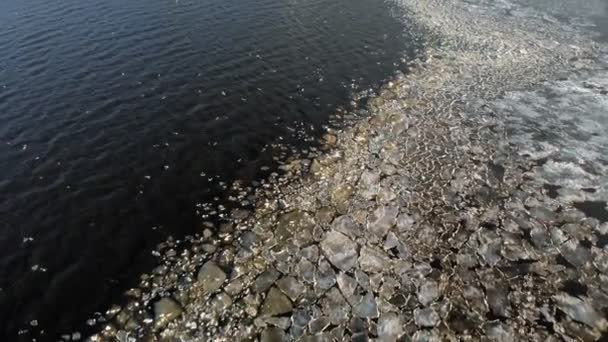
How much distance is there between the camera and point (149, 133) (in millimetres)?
25375

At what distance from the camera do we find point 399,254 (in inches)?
691

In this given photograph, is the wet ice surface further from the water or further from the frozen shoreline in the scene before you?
the water

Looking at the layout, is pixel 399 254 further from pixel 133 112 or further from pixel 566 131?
pixel 133 112

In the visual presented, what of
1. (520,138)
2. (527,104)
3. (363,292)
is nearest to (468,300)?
(363,292)

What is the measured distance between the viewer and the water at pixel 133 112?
17656 mm

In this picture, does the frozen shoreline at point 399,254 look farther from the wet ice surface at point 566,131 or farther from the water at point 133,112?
the water at point 133,112

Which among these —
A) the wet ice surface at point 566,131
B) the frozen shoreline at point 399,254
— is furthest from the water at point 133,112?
the wet ice surface at point 566,131

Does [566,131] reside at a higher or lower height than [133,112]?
lower

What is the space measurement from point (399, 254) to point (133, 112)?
20838 mm

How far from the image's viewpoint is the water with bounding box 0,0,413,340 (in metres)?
17.7

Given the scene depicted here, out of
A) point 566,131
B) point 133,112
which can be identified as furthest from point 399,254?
point 133,112

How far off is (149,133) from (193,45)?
1481 cm

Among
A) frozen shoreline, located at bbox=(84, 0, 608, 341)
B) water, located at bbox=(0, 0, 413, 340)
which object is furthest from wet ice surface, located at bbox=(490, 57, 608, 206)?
water, located at bbox=(0, 0, 413, 340)

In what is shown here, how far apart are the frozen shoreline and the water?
2687 mm
